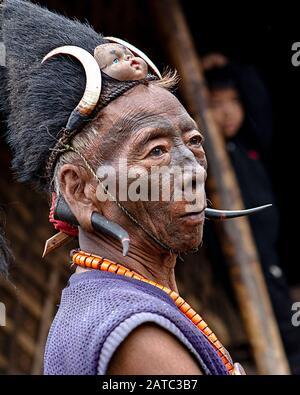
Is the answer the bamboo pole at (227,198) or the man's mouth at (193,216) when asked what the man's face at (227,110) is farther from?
the man's mouth at (193,216)

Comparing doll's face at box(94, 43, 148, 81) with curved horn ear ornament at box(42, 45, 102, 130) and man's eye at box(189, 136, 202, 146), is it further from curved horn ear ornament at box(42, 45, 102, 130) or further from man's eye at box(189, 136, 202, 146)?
man's eye at box(189, 136, 202, 146)

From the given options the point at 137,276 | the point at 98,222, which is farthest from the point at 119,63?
the point at 137,276

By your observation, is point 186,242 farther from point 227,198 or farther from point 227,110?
point 227,110

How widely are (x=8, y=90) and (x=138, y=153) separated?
0.40 m

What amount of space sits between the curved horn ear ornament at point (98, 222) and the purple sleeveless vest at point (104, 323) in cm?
9

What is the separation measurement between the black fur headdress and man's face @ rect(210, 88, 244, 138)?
2.98 m

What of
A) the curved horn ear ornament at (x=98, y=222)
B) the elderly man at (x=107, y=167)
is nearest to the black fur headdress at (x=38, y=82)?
the elderly man at (x=107, y=167)

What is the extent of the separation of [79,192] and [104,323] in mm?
360

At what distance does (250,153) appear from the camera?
5.54 meters

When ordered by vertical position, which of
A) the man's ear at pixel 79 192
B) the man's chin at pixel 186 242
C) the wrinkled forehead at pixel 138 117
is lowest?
the man's chin at pixel 186 242

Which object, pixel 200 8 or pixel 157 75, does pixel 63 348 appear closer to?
pixel 157 75

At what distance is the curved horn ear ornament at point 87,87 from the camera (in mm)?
2105

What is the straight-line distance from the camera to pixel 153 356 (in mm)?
1860

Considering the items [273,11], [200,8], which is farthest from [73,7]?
[273,11]
